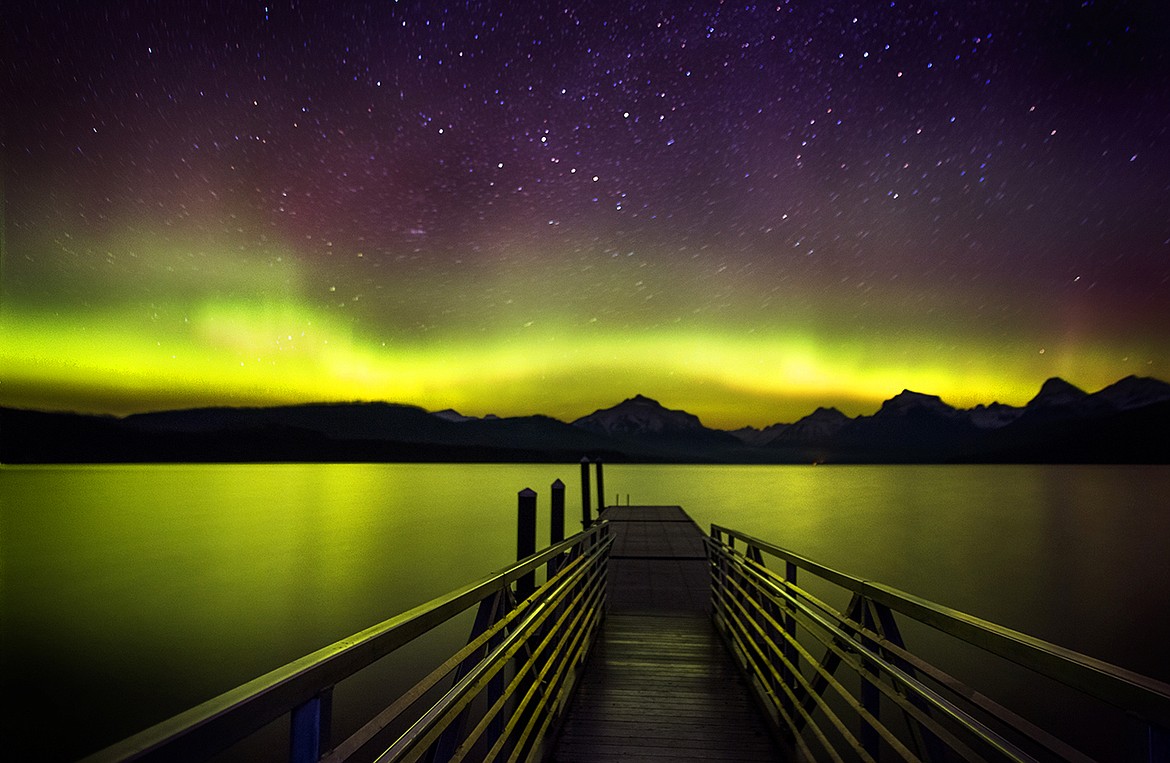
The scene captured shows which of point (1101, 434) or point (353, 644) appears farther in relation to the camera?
point (1101, 434)

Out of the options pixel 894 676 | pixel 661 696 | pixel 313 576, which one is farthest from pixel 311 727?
pixel 313 576

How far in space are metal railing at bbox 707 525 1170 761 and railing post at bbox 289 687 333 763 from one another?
1.38 meters

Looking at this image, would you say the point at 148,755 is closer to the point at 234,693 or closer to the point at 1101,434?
the point at 234,693

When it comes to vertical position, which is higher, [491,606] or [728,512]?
[491,606]

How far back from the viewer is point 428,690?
2.60m

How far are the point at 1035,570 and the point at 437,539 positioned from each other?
23.6m

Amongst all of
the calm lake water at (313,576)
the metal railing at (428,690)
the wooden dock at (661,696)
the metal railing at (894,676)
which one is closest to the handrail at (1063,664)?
the metal railing at (894,676)

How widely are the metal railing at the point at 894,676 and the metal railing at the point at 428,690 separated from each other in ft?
4.15

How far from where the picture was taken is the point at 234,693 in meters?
0.97

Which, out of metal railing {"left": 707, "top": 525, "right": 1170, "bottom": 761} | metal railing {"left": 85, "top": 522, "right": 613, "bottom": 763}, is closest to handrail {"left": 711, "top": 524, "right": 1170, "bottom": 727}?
metal railing {"left": 707, "top": 525, "right": 1170, "bottom": 761}

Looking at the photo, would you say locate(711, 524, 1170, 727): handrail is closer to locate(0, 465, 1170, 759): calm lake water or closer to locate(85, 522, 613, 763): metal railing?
A: locate(85, 522, 613, 763): metal railing

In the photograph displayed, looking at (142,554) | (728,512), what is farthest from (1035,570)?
(142,554)

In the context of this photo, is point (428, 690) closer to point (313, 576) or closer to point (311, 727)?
point (311, 727)

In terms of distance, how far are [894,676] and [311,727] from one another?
5.71 feet
